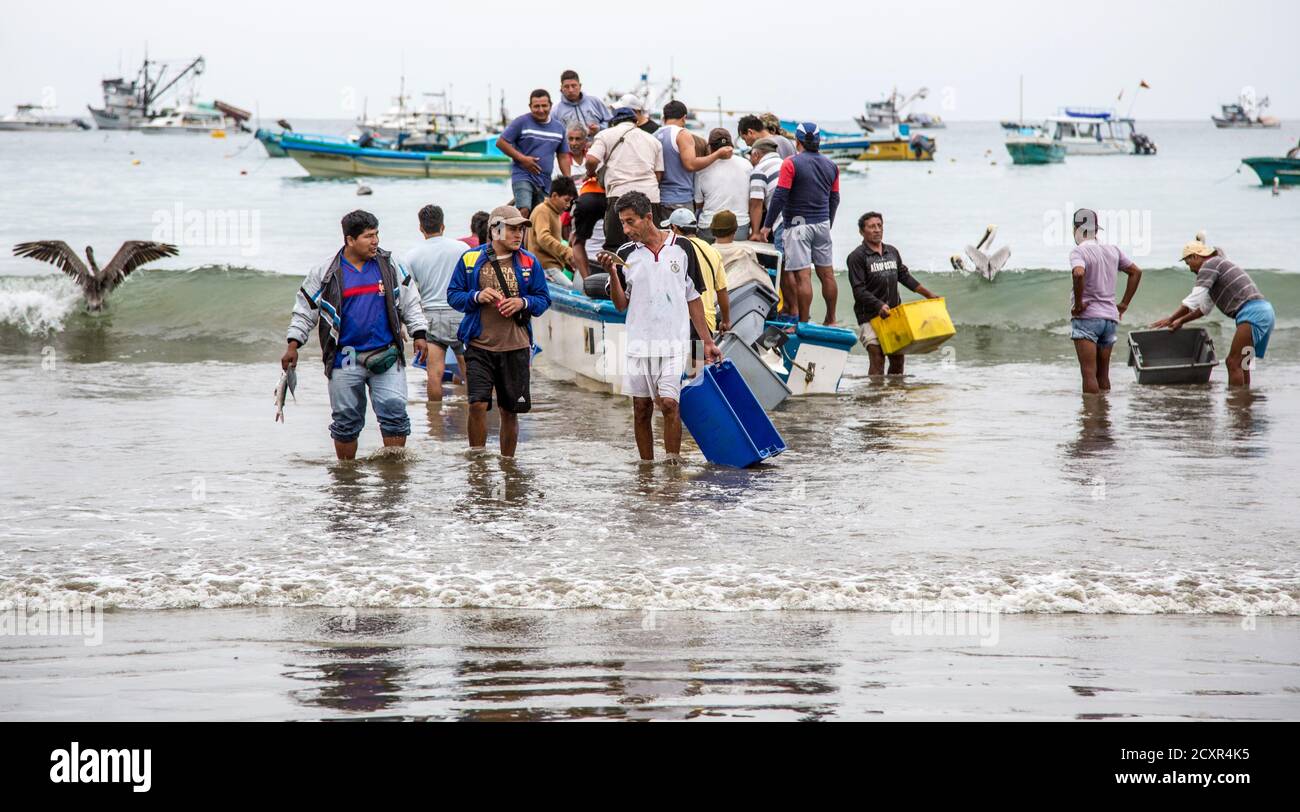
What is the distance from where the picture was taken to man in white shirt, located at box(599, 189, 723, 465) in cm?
849

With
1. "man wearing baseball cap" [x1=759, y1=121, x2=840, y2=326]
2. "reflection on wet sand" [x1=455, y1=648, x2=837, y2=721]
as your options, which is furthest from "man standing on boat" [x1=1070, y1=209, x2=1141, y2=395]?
"reflection on wet sand" [x1=455, y1=648, x2=837, y2=721]

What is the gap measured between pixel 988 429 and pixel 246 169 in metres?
82.8

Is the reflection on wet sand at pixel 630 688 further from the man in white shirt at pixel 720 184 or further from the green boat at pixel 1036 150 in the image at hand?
the green boat at pixel 1036 150

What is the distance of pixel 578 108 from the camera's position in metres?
13.7

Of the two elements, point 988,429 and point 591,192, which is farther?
point 591,192

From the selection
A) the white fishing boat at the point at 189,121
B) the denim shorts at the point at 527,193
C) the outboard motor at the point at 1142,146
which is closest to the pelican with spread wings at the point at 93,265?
the denim shorts at the point at 527,193

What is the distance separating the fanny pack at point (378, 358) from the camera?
8375 mm

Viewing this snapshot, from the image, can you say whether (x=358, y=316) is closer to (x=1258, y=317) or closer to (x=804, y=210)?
(x=804, y=210)

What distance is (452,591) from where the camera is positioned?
20.7ft

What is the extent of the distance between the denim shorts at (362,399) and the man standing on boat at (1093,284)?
6117mm

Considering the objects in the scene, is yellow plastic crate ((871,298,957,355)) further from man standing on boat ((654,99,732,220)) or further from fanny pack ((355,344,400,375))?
fanny pack ((355,344,400,375))

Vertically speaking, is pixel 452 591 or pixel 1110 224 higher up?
pixel 1110 224
